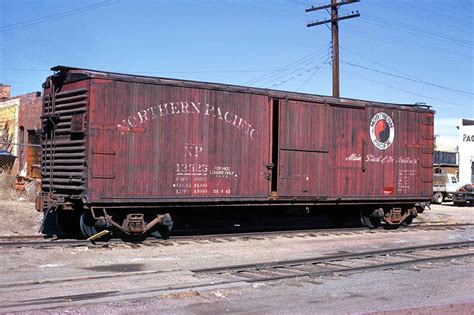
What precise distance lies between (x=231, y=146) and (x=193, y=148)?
→ 108 centimetres

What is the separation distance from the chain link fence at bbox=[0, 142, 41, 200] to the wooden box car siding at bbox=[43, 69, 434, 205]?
4823 millimetres

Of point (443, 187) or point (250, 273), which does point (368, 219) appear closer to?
point (250, 273)

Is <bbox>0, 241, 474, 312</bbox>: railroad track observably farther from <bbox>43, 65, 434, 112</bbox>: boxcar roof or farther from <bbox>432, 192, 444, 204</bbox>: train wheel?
<bbox>432, 192, 444, 204</bbox>: train wheel

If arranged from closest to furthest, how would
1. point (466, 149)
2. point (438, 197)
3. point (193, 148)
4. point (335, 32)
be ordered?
point (193, 148) < point (335, 32) < point (438, 197) < point (466, 149)

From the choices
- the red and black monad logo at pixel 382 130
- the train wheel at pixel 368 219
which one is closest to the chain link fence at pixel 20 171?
the red and black monad logo at pixel 382 130

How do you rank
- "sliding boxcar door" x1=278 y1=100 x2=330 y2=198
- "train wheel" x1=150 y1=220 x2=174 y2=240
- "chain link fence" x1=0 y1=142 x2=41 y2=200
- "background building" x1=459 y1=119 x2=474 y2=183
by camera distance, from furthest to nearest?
"background building" x1=459 y1=119 x2=474 y2=183
"chain link fence" x1=0 y1=142 x2=41 y2=200
"sliding boxcar door" x1=278 y1=100 x2=330 y2=198
"train wheel" x1=150 y1=220 x2=174 y2=240

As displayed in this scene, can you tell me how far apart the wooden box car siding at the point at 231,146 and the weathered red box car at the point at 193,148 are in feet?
0.08

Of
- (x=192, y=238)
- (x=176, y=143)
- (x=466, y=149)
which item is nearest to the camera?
(x=176, y=143)

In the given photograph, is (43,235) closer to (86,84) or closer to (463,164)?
(86,84)

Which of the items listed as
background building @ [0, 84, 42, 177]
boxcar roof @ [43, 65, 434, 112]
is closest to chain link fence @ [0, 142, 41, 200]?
background building @ [0, 84, 42, 177]

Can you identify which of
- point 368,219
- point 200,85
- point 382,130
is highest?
point 200,85

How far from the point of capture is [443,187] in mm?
35188

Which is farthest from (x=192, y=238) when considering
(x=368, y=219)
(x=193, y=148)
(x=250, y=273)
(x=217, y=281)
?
(x=368, y=219)

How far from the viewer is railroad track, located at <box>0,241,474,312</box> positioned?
7.29 m
